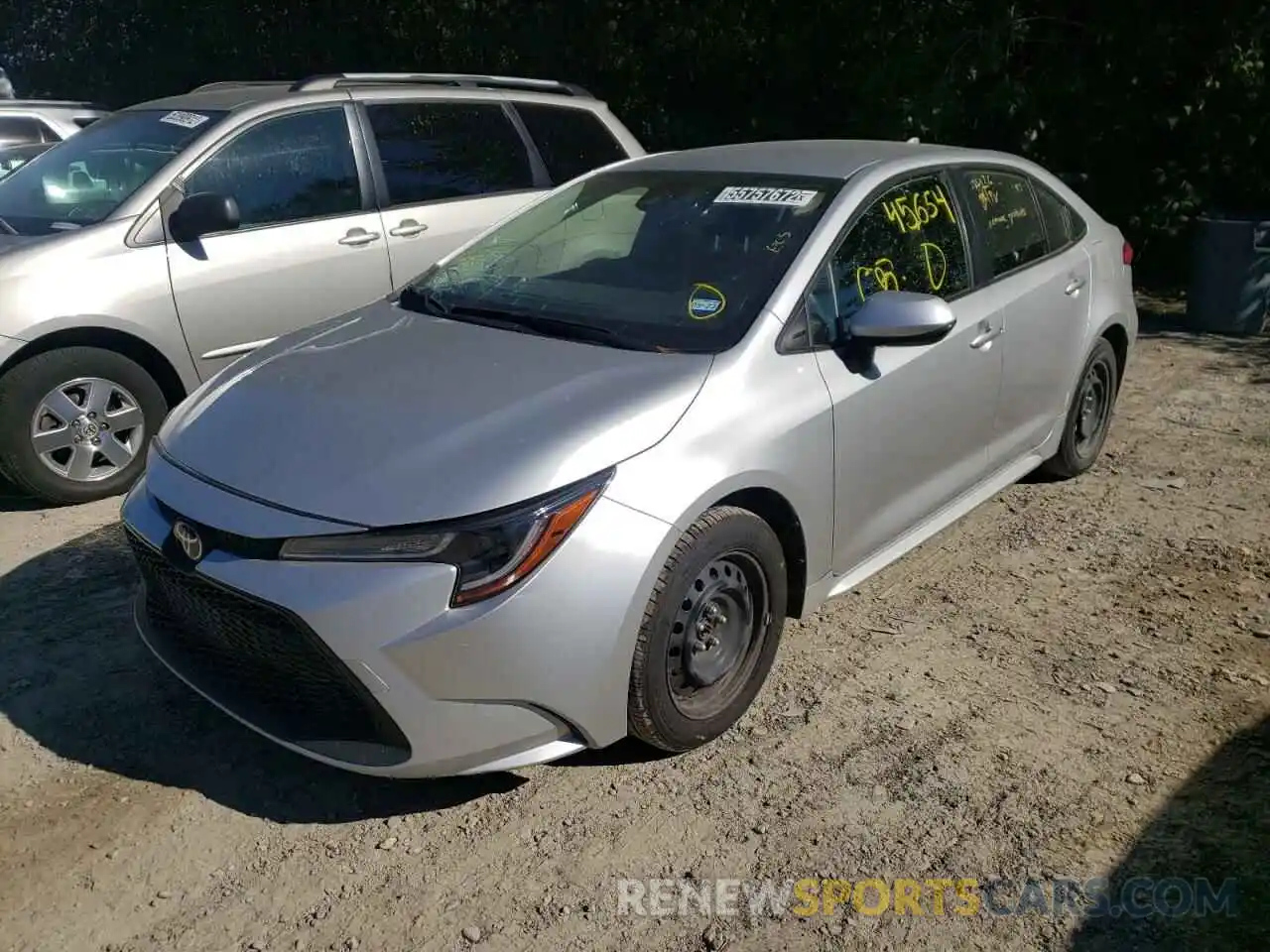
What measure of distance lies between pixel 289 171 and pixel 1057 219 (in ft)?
11.6

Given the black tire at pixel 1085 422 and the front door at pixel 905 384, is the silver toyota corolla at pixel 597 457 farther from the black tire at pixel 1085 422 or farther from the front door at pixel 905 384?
the black tire at pixel 1085 422

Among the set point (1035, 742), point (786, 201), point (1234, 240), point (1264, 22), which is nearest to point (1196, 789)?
point (1035, 742)

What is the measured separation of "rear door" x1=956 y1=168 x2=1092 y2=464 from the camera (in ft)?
15.0

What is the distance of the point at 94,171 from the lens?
5.73 meters

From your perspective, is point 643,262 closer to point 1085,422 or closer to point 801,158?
point 801,158

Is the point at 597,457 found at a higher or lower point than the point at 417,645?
higher

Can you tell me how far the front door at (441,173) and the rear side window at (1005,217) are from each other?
2709 millimetres

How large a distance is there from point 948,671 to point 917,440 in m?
0.77

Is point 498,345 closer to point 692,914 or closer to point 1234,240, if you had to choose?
point 692,914

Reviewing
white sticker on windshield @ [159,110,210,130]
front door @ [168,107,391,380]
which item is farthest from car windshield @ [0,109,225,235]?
front door @ [168,107,391,380]

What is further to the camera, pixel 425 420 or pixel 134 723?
pixel 134 723

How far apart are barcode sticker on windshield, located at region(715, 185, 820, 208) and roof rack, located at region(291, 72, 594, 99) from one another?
2.71m

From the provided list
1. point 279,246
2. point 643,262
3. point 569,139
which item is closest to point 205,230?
point 279,246

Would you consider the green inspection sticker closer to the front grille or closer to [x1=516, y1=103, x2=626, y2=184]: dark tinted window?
the front grille
